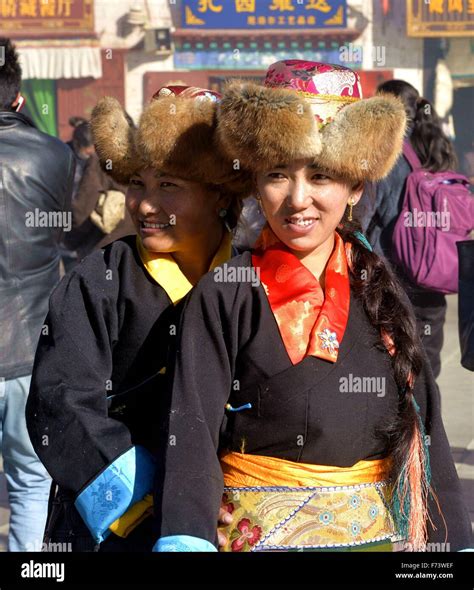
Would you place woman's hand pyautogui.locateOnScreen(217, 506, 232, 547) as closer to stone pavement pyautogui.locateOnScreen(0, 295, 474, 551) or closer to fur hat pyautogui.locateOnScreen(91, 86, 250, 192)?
fur hat pyautogui.locateOnScreen(91, 86, 250, 192)

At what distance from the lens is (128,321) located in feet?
8.18

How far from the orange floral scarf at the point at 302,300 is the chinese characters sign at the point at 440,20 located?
14869 millimetres

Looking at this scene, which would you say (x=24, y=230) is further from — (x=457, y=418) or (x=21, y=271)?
(x=457, y=418)

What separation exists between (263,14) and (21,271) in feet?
43.4

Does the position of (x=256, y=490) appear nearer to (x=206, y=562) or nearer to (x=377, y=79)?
(x=206, y=562)

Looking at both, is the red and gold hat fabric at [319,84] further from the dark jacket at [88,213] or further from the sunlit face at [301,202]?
the dark jacket at [88,213]

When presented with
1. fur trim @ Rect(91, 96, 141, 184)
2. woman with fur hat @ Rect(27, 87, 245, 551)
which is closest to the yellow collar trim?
woman with fur hat @ Rect(27, 87, 245, 551)

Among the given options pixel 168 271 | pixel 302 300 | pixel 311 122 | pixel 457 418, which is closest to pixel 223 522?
pixel 302 300

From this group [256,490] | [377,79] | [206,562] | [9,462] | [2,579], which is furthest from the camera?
[377,79]

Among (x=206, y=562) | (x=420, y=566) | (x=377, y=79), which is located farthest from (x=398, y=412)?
(x=377, y=79)

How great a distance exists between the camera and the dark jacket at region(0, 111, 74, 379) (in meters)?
4.16

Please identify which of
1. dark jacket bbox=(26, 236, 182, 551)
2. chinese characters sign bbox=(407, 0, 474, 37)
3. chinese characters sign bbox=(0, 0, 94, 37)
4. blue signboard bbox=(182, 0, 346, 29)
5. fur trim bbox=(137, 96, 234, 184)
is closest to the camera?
dark jacket bbox=(26, 236, 182, 551)

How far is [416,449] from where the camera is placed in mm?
2342

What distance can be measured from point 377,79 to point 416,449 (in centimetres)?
1454
